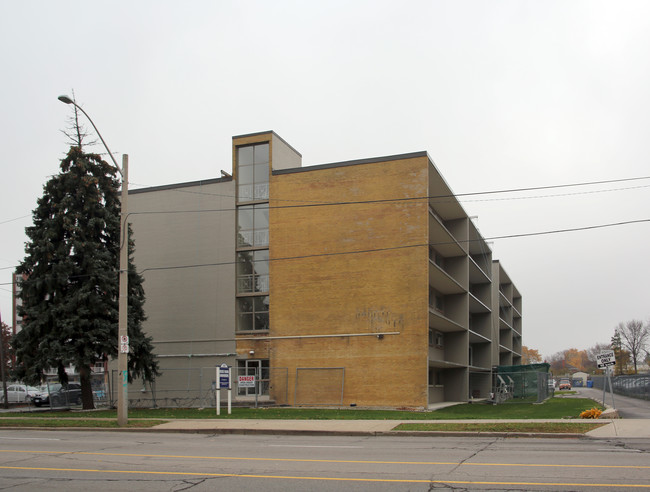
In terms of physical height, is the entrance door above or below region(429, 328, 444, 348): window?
below

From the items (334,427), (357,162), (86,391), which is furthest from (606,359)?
(86,391)

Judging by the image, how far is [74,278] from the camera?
2980 cm

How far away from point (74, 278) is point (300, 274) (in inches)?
444

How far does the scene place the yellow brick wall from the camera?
3075 cm

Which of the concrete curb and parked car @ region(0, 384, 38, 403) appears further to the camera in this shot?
parked car @ region(0, 384, 38, 403)

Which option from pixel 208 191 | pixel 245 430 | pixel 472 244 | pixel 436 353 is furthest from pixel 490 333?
pixel 245 430

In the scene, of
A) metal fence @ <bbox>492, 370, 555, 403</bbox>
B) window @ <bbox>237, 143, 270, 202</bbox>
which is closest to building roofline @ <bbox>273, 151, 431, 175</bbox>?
window @ <bbox>237, 143, 270, 202</bbox>

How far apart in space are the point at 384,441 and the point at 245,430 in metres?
5.40

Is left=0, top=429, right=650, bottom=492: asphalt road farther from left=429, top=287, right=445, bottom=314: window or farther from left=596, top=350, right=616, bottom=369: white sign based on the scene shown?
left=429, top=287, right=445, bottom=314: window

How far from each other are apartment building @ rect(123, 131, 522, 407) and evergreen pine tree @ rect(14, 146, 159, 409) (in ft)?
16.6

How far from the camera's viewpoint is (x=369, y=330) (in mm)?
31516

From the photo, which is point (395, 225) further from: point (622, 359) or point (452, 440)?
point (622, 359)

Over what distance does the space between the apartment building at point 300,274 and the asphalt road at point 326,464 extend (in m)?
13.8

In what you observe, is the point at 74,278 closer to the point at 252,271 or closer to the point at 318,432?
the point at 252,271
